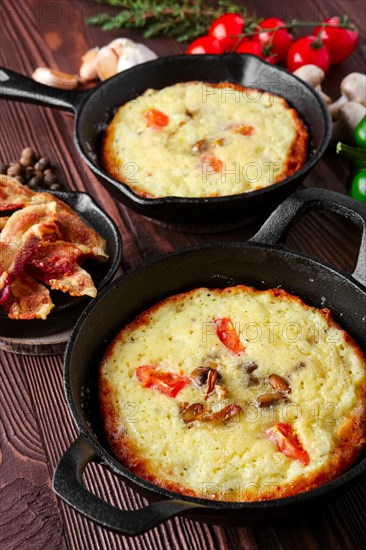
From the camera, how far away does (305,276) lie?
2592 millimetres

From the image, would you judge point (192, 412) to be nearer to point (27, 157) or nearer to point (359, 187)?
point (359, 187)

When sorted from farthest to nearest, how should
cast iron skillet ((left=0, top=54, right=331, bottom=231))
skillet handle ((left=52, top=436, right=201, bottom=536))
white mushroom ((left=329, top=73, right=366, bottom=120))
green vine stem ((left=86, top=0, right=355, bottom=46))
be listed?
1. green vine stem ((left=86, top=0, right=355, bottom=46))
2. white mushroom ((left=329, top=73, right=366, bottom=120))
3. cast iron skillet ((left=0, top=54, right=331, bottom=231))
4. skillet handle ((left=52, top=436, right=201, bottom=536))

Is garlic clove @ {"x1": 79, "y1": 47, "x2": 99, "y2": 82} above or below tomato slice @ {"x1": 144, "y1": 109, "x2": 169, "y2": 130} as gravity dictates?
below

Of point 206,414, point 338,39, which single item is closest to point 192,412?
point 206,414

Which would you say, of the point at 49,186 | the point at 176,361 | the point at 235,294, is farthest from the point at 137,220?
the point at 176,361

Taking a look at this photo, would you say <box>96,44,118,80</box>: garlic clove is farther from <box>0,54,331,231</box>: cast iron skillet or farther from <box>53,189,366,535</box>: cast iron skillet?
<box>53,189,366,535</box>: cast iron skillet

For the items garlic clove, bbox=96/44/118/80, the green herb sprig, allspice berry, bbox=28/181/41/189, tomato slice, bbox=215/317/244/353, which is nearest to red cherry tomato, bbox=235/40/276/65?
the green herb sprig

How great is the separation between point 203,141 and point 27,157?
990mm

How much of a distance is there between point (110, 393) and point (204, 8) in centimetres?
315

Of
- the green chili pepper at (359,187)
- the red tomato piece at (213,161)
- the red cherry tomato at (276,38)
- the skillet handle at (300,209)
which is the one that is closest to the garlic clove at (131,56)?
the red cherry tomato at (276,38)

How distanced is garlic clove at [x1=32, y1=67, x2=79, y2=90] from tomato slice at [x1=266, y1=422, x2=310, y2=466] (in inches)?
105

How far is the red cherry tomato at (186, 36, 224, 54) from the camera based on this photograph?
13.7 ft

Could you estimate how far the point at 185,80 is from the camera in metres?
3.86

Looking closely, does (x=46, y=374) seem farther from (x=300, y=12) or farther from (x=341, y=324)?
(x=300, y=12)
